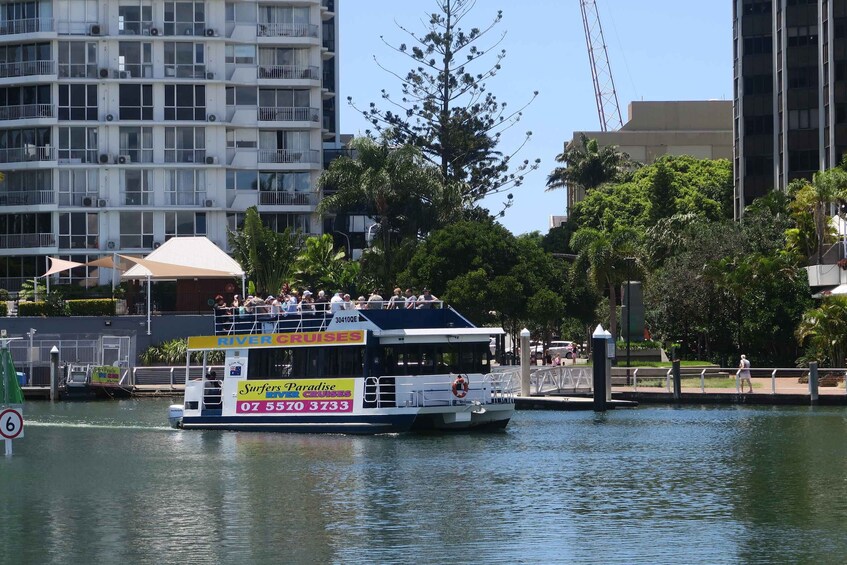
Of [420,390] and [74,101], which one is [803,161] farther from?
[420,390]

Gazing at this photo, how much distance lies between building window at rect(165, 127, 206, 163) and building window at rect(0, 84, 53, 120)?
8112mm

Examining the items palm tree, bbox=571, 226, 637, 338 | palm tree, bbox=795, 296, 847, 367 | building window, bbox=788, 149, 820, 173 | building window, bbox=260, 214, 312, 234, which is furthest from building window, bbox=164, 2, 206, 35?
palm tree, bbox=795, 296, 847, 367

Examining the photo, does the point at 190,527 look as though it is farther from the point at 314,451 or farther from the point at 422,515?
the point at 314,451

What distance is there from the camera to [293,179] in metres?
101

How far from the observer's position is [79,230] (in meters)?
98.0

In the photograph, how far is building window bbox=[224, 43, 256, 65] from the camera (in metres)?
100

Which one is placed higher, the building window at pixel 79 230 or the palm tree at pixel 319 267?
the building window at pixel 79 230

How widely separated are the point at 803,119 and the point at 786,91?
2.55 metres

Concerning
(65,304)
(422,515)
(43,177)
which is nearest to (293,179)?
(43,177)

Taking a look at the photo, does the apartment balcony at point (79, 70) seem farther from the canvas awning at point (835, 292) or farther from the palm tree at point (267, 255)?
the canvas awning at point (835, 292)

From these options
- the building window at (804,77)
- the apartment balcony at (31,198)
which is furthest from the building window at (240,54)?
the building window at (804,77)

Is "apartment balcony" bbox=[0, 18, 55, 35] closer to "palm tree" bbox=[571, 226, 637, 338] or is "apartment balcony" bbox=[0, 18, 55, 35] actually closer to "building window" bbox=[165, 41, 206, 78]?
"building window" bbox=[165, 41, 206, 78]

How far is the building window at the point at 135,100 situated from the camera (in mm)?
98188

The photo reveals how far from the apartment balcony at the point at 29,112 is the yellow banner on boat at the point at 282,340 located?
51.4 m
